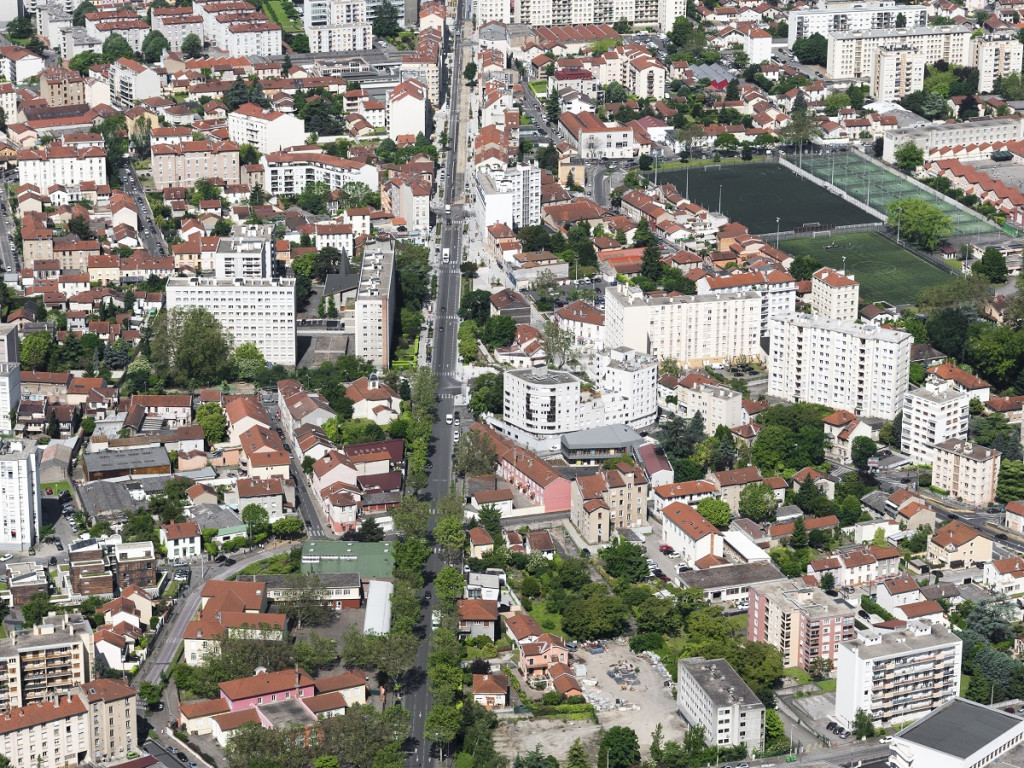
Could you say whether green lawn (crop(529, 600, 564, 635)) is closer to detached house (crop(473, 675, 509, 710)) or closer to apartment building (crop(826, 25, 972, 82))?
detached house (crop(473, 675, 509, 710))

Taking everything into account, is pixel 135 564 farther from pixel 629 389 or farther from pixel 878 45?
pixel 878 45

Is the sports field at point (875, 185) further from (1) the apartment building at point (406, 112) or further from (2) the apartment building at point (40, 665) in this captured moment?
(2) the apartment building at point (40, 665)

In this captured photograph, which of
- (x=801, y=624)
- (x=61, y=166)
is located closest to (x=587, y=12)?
(x=61, y=166)

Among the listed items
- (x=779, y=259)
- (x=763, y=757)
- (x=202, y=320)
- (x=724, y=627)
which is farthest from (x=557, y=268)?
(x=763, y=757)

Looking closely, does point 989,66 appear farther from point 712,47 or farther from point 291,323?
point 291,323

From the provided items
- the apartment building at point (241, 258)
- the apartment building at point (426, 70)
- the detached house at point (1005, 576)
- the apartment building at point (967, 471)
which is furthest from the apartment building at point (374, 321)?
the apartment building at point (426, 70)
